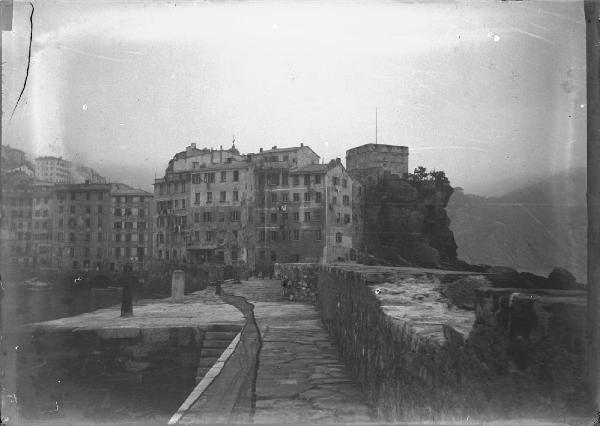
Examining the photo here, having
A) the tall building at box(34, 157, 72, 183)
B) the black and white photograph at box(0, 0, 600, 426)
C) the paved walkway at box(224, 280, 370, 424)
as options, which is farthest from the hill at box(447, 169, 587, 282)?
the tall building at box(34, 157, 72, 183)

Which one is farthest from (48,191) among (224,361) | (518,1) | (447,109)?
(518,1)

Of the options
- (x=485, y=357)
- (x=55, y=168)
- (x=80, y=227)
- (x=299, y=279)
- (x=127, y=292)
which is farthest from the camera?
(x=299, y=279)

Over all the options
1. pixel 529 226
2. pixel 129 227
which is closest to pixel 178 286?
pixel 129 227

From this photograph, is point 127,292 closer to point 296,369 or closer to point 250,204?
point 250,204

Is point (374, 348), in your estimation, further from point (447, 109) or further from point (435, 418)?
point (447, 109)

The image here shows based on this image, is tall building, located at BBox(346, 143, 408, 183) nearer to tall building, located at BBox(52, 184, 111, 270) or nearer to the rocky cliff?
the rocky cliff
